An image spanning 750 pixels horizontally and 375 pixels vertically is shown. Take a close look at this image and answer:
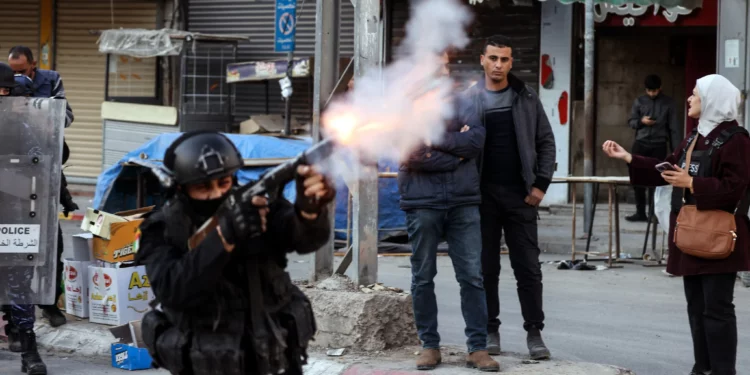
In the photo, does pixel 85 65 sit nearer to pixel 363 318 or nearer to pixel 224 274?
pixel 363 318

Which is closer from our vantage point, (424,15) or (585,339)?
(424,15)

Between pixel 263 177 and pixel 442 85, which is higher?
pixel 442 85

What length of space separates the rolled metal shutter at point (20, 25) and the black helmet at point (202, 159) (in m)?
16.7

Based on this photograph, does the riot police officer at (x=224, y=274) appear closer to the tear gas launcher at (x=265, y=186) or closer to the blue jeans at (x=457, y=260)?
the tear gas launcher at (x=265, y=186)

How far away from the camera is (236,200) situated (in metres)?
3.71

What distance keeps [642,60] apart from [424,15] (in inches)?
380

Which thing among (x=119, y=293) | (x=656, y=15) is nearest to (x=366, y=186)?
(x=119, y=293)

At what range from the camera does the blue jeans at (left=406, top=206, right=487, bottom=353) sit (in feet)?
20.9

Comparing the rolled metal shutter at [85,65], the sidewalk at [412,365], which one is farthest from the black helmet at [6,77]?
the rolled metal shutter at [85,65]

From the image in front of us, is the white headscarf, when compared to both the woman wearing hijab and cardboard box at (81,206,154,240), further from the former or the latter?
cardboard box at (81,206,154,240)

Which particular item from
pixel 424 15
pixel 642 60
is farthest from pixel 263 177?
pixel 642 60

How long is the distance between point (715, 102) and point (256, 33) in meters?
12.9

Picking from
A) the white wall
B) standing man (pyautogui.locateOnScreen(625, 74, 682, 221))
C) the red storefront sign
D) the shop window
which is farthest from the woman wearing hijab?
the shop window

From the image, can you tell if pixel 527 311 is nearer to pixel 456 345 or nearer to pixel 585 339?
pixel 456 345
